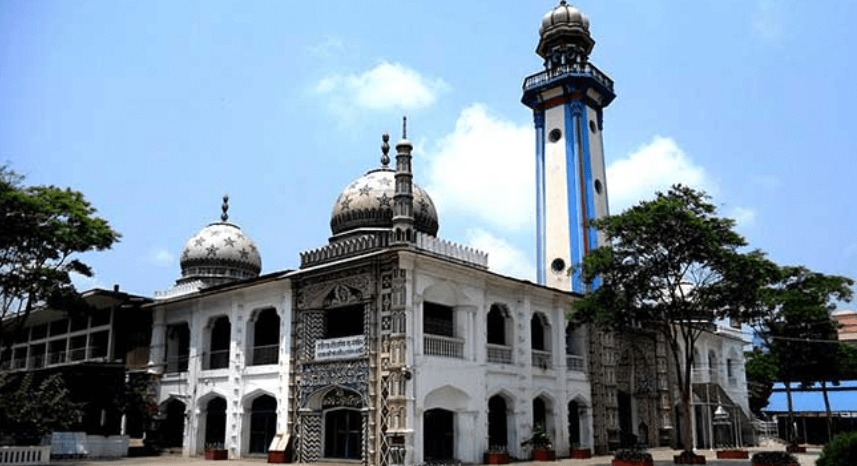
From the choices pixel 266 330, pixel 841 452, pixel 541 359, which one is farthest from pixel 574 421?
pixel 841 452

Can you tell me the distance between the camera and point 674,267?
24281mm

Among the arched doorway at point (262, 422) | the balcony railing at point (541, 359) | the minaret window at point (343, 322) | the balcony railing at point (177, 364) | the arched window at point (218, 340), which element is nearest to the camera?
the minaret window at point (343, 322)

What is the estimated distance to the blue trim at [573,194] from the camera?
119 ft

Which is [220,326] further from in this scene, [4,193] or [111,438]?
[4,193]

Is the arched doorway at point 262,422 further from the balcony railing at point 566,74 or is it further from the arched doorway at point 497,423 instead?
the balcony railing at point 566,74

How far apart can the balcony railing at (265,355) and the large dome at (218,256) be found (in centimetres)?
701

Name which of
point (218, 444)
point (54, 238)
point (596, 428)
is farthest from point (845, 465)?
point (54, 238)

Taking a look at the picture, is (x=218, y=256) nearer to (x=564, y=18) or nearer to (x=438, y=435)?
(x=438, y=435)

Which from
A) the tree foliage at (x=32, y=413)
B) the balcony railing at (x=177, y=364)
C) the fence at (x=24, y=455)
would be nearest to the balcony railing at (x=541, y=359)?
the balcony railing at (x=177, y=364)

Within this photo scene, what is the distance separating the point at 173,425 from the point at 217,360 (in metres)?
4.16

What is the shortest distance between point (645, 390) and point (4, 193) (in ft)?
92.4

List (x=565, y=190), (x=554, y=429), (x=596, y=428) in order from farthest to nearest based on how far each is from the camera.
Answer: (x=565, y=190) → (x=596, y=428) → (x=554, y=429)

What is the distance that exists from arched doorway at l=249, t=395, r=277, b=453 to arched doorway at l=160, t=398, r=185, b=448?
518 cm

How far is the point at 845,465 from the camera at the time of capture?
14.5 metres
